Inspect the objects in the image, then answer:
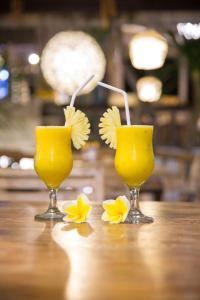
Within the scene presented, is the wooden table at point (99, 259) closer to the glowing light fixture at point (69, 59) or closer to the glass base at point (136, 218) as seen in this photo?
the glass base at point (136, 218)

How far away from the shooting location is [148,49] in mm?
7922

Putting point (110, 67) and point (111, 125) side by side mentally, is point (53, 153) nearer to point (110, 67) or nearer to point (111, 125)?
point (111, 125)

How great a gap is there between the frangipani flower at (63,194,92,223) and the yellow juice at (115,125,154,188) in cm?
13

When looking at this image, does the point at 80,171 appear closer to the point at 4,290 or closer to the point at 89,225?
the point at 89,225

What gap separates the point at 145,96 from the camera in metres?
10.3

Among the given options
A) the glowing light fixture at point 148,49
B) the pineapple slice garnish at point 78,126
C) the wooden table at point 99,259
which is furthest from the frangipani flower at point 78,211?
the glowing light fixture at point 148,49

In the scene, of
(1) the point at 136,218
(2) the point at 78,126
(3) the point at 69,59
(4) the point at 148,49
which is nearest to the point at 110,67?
(3) the point at 69,59

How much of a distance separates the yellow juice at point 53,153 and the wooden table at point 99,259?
0.39 ft

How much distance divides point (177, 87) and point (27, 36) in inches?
202

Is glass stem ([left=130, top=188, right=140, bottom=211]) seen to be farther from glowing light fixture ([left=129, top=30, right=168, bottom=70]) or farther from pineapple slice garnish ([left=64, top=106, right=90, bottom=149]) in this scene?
glowing light fixture ([left=129, top=30, right=168, bottom=70])

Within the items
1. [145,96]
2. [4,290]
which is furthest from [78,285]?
[145,96]

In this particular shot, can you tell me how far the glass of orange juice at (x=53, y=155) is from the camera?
5.98 feet

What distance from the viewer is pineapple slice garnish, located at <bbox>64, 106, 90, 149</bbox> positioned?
1.87 meters

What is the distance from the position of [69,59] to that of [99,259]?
7210 mm
